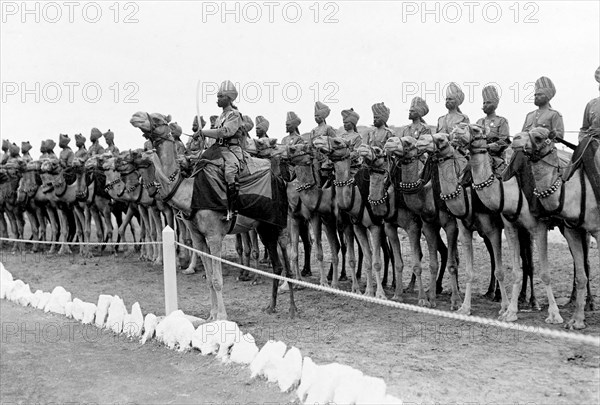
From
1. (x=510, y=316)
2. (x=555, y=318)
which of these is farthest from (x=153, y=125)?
(x=555, y=318)

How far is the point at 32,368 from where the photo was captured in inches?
297

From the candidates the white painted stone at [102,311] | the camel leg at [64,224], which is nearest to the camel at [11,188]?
the camel leg at [64,224]

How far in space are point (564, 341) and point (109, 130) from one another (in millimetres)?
13827

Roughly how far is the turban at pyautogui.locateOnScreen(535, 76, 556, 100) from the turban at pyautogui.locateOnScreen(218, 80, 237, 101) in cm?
411

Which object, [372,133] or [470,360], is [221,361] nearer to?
[470,360]

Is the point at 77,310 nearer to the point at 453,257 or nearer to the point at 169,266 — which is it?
the point at 169,266

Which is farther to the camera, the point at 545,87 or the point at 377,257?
the point at 377,257

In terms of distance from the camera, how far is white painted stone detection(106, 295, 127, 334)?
30.5 ft

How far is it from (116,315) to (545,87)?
6.61 metres

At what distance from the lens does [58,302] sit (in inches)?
422

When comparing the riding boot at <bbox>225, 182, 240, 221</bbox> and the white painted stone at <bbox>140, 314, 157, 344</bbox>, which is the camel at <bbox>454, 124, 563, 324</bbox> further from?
the white painted stone at <bbox>140, 314, 157, 344</bbox>

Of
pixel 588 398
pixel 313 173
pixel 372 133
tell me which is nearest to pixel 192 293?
pixel 313 173

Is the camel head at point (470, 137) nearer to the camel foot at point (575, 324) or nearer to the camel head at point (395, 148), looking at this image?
the camel head at point (395, 148)

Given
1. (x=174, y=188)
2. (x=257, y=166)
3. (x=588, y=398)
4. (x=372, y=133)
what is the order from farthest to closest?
1. (x=372, y=133)
2. (x=257, y=166)
3. (x=174, y=188)
4. (x=588, y=398)
